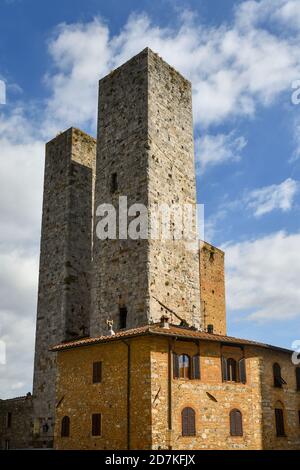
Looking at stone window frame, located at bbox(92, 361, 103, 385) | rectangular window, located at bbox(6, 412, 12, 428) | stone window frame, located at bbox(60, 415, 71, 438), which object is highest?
stone window frame, located at bbox(92, 361, 103, 385)

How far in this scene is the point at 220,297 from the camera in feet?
125

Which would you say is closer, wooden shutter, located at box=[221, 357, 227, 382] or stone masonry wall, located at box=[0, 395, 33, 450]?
wooden shutter, located at box=[221, 357, 227, 382]

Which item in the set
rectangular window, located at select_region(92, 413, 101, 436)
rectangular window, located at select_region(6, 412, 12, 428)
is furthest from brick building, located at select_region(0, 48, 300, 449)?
rectangular window, located at select_region(6, 412, 12, 428)

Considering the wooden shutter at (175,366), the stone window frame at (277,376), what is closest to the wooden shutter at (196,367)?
the wooden shutter at (175,366)

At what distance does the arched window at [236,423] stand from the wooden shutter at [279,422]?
2832 millimetres

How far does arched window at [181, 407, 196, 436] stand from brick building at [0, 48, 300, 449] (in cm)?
6

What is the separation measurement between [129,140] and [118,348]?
12.9 meters

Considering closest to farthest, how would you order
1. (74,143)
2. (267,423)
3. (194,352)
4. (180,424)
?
(180,424), (194,352), (267,423), (74,143)

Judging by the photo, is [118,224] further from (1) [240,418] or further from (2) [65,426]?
(1) [240,418]

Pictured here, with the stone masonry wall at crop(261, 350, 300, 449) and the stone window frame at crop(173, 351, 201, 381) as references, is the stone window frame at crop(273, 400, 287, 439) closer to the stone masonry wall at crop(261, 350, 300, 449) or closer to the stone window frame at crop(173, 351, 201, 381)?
the stone masonry wall at crop(261, 350, 300, 449)

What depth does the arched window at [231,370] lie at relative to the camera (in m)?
23.5

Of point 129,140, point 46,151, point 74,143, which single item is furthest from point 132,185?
point 46,151

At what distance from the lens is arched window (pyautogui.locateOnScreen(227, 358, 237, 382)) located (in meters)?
23.5

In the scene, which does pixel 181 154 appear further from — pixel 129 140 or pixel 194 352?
pixel 194 352
